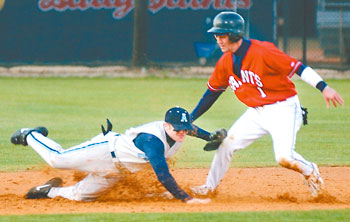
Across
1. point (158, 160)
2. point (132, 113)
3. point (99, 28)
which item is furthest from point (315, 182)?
point (99, 28)

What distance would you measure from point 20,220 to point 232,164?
3950 mm

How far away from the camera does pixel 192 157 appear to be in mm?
9609

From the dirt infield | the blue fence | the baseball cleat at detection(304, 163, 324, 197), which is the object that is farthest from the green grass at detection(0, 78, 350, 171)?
the baseball cleat at detection(304, 163, 324, 197)

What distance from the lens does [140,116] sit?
12.7 metres

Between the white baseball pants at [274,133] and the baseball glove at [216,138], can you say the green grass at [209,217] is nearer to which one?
the white baseball pants at [274,133]

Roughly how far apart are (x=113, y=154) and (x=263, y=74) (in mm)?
1498

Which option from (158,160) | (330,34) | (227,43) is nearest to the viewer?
(158,160)

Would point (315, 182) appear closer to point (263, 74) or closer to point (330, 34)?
point (263, 74)

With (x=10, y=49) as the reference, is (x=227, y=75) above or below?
above

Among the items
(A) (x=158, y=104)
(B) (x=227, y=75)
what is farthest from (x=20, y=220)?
(A) (x=158, y=104)

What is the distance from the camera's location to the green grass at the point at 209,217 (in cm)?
548

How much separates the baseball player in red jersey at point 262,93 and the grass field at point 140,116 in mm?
649

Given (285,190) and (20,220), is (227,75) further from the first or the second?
(20,220)

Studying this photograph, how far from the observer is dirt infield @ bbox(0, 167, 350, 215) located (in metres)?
6.04
